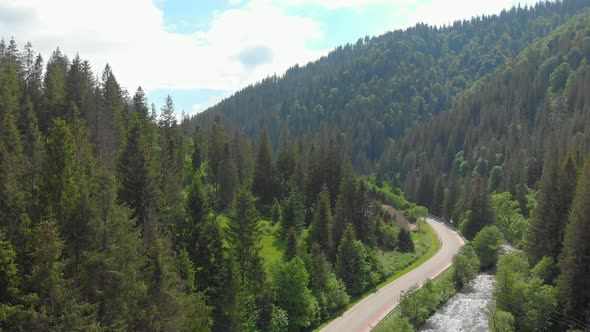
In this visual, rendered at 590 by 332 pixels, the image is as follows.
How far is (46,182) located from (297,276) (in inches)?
1035

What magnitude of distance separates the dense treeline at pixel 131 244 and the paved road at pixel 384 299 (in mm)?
2295

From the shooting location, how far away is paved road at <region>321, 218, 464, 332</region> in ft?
161

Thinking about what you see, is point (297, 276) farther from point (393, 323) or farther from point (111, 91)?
point (111, 91)

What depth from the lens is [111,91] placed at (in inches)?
3420

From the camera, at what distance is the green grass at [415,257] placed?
58050 millimetres

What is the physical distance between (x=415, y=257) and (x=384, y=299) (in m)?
21.2

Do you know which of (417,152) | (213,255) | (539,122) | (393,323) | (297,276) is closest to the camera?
(213,255)

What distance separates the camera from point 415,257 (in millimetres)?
75312

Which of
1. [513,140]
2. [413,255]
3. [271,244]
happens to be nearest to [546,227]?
[413,255]

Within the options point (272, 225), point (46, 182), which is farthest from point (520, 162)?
point (46, 182)

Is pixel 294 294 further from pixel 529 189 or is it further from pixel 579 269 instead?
pixel 529 189

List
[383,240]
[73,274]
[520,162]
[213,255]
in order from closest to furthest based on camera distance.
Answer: [73,274]
[213,255]
[383,240]
[520,162]

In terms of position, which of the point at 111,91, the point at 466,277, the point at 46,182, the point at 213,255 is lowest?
the point at 466,277

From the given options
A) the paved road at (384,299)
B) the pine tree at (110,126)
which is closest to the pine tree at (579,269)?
the paved road at (384,299)
